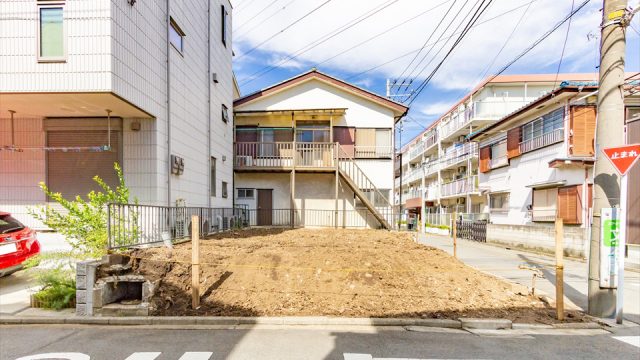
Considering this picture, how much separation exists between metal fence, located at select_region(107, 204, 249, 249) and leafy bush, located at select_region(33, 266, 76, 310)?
0.95 m

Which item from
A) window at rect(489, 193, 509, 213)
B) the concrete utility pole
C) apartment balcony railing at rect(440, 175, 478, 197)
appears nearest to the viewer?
the concrete utility pole

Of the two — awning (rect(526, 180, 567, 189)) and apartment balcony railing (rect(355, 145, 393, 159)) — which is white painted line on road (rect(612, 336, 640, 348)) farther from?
apartment balcony railing (rect(355, 145, 393, 159))

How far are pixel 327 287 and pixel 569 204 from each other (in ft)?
41.6

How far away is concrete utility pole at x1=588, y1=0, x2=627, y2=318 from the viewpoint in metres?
4.93

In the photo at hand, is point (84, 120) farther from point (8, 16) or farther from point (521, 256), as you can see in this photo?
point (521, 256)

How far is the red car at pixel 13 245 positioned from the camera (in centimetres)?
561

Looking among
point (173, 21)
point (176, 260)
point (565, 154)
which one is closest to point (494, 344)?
point (176, 260)

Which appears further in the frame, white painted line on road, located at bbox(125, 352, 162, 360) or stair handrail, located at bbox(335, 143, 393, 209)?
stair handrail, located at bbox(335, 143, 393, 209)

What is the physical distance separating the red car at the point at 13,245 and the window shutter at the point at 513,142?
19.6m

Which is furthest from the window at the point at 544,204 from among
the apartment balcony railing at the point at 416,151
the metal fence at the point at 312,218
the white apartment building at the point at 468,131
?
the apartment balcony railing at the point at 416,151

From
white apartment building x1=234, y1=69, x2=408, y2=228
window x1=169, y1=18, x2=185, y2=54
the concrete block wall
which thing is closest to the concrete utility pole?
the concrete block wall

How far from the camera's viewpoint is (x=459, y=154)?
24562mm

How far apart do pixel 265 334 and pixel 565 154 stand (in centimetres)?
1433

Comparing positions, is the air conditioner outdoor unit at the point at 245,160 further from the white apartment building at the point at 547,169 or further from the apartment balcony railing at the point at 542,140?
the apartment balcony railing at the point at 542,140
